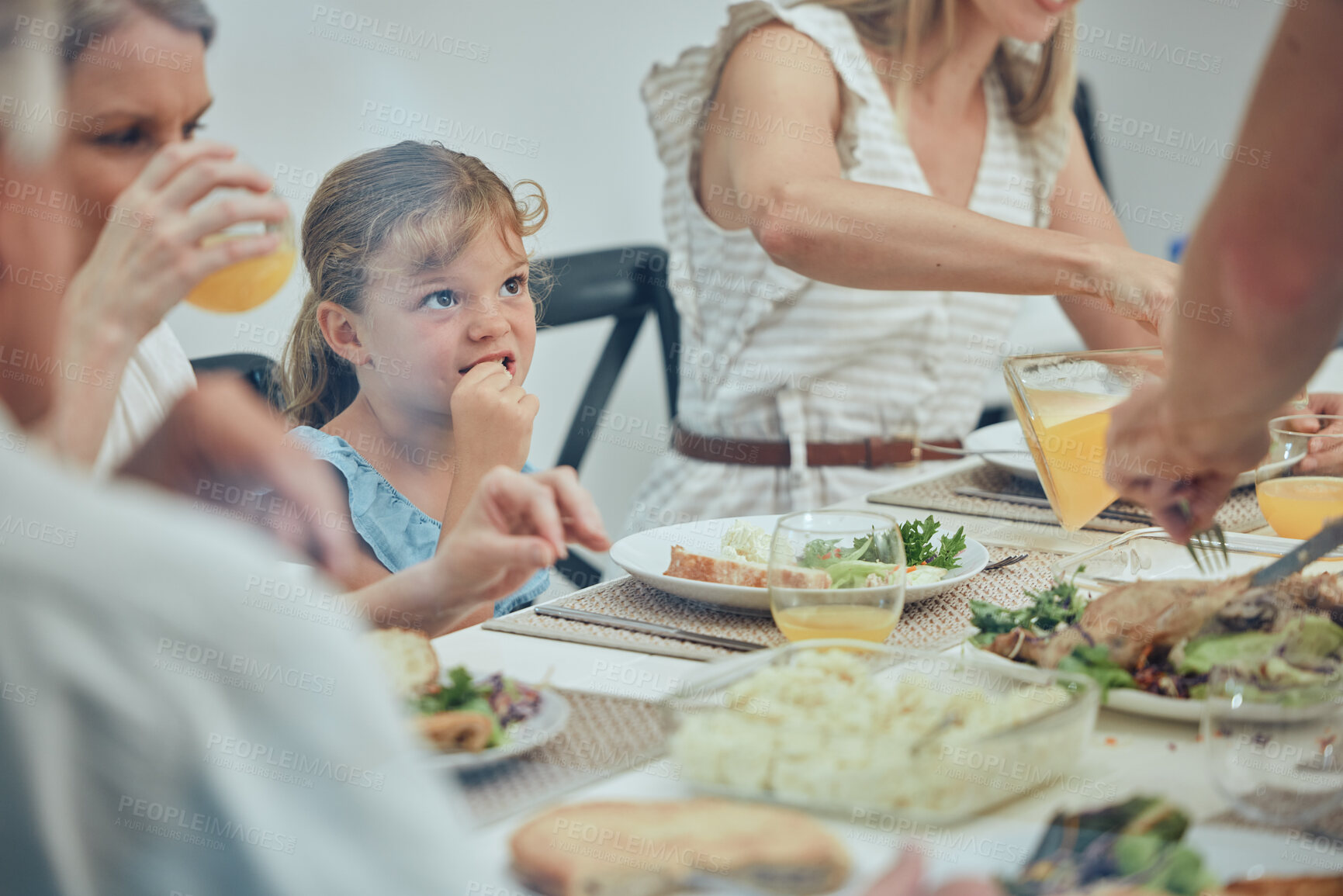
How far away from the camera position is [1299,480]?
3.40 ft

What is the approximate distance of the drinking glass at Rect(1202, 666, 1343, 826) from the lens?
21.0 inches

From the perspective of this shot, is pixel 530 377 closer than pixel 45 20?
No

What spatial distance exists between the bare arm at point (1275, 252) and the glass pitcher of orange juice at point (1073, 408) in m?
0.21

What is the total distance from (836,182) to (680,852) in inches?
37.4

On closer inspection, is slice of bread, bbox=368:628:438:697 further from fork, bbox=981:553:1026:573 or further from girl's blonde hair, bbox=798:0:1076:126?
girl's blonde hair, bbox=798:0:1076:126

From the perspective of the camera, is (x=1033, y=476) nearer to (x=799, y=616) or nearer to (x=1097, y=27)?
(x=799, y=616)

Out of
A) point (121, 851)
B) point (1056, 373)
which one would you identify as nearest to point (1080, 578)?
point (1056, 373)

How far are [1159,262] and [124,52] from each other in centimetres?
88

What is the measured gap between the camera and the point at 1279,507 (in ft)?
3.43

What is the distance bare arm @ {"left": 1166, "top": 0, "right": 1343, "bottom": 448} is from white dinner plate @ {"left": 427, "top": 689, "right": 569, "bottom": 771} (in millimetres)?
381

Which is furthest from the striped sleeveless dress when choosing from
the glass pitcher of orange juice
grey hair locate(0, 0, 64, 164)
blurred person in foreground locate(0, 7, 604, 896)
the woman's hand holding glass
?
blurred person in foreground locate(0, 7, 604, 896)

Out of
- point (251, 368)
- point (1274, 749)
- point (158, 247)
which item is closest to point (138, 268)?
point (158, 247)

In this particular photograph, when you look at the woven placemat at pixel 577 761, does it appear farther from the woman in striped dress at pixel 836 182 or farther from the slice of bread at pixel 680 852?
the woman in striped dress at pixel 836 182

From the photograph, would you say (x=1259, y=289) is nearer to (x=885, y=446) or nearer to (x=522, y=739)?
(x=522, y=739)
